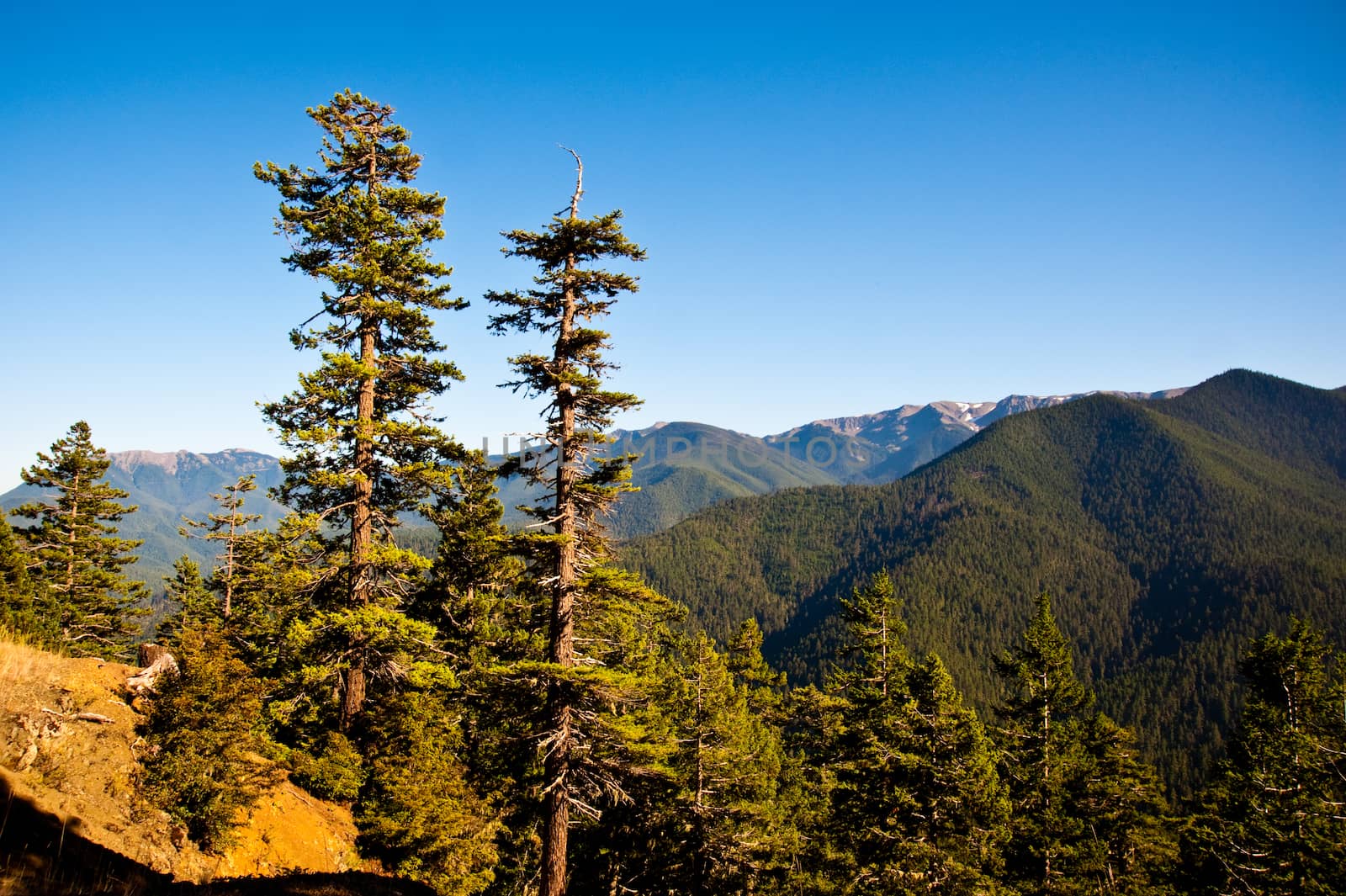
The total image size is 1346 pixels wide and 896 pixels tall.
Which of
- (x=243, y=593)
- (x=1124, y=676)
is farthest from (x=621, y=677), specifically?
(x=1124, y=676)

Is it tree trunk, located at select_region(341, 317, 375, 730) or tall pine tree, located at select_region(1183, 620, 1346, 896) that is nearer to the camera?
tree trunk, located at select_region(341, 317, 375, 730)

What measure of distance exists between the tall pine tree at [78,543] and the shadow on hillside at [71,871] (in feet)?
112

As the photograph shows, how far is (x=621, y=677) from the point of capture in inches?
539

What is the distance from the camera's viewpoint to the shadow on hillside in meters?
6.05

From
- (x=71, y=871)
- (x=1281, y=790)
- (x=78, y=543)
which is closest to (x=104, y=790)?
(x=71, y=871)

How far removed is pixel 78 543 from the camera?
35.7m

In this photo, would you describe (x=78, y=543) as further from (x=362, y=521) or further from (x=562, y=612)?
(x=562, y=612)

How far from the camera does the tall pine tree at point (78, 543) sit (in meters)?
34.3

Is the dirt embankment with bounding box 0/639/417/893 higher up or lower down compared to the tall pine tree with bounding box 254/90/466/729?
lower down

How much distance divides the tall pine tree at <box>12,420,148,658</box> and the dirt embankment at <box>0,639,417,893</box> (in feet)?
86.9

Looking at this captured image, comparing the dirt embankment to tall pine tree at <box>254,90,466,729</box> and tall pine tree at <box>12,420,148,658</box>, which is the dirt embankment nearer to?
tall pine tree at <box>254,90,466,729</box>

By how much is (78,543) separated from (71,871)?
39.6m

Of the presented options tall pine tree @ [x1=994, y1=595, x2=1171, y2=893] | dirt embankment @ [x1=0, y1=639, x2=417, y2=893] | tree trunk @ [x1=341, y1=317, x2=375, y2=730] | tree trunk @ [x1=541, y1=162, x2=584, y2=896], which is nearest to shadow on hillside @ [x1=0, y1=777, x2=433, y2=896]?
dirt embankment @ [x1=0, y1=639, x2=417, y2=893]

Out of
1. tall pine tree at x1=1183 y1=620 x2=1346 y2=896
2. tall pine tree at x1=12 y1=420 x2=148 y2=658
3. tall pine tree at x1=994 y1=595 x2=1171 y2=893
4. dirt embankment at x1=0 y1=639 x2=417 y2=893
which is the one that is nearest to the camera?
dirt embankment at x1=0 y1=639 x2=417 y2=893
